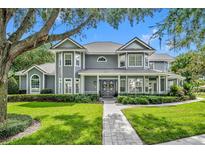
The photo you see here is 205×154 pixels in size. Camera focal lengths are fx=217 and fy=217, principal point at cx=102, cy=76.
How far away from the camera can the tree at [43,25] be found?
7.67 meters

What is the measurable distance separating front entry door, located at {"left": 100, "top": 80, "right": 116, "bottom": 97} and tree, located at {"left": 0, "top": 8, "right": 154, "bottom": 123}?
12293mm

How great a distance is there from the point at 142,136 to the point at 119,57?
1549cm

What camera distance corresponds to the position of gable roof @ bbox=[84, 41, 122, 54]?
2128 cm

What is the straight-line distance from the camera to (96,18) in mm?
8789

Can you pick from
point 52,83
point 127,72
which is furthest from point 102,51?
point 52,83

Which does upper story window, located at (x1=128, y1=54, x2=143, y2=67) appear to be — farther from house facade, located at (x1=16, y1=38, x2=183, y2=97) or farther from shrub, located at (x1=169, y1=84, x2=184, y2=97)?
shrub, located at (x1=169, y1=84, x2=184, y2=97)

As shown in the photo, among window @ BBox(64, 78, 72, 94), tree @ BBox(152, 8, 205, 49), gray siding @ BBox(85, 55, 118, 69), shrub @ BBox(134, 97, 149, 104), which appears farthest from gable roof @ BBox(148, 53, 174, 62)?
tree @ BBox(152, 8, 205, 49)

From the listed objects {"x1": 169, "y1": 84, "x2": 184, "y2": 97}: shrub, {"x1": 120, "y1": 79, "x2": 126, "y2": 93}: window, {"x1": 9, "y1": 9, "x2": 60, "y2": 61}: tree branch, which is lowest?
{"x1": 169, "y1": 84, "x2": 184, "y2": 97}: shrub

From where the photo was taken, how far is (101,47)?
22.6 m

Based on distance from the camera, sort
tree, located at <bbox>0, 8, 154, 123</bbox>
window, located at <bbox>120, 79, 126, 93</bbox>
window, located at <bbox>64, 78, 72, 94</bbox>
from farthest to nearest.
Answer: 1. window, located at <bbox>120, 79, 126, 93</bbox>
2. window, located at <bbox>64, 78, 72, 94</bbox>
3. tree, located at <bbox>0, 8, 154, 123</bbox>

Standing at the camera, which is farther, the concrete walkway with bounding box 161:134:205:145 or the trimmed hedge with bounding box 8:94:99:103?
the trimmed hedge with bounding box 8:94:99:103

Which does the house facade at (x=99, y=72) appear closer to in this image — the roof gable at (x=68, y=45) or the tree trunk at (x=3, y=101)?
the roof gable at (x=68, y=45)

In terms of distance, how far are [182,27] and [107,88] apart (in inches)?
564

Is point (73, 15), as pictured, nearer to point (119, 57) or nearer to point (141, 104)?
point (141, 104)
